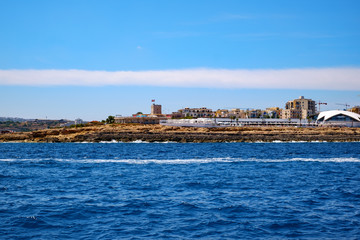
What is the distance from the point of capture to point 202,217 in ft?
63.8

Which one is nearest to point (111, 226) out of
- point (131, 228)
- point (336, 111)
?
point (131, 228)

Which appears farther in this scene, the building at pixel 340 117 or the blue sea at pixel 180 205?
Result: the building at pixel 340 117

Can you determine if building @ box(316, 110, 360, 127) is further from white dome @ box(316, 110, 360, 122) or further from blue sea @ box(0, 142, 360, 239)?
blue sea @ box(0, 142, 360, 239)

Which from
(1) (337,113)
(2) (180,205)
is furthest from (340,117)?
(2) (180,205)

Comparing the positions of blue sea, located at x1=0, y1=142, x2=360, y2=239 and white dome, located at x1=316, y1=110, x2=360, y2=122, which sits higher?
white dome, located at x1=316, y1=110, x2=360, y2=122

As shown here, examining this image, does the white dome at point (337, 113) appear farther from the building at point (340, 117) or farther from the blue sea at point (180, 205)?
the blue sea at point (180, 205)

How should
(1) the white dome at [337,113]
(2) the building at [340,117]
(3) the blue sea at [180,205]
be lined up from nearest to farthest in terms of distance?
1. (3) the blue sea at [180,205]
2. (2) the building at [340,117]
3. (1) the white dome at [337,113]

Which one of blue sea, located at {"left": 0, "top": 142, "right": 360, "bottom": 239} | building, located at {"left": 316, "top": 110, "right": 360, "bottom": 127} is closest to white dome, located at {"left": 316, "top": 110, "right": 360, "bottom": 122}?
building, located at {"left": 316, "top": 110, "right": 360, "bottom": 127}

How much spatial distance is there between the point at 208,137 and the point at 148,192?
8095 cm

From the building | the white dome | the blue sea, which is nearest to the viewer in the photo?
the blue sea

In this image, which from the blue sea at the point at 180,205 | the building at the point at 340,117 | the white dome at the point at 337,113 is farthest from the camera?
the white dome at the point at 337,113

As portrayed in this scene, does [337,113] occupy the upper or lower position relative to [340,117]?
upper

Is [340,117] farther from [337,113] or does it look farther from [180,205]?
[180,205]

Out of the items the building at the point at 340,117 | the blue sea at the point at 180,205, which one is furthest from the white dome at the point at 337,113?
the blue sea at the point at 180,205
